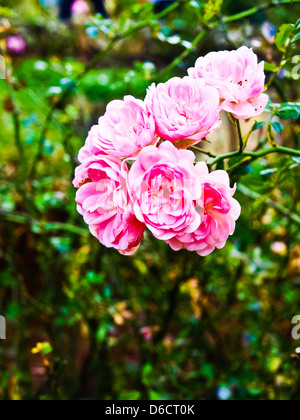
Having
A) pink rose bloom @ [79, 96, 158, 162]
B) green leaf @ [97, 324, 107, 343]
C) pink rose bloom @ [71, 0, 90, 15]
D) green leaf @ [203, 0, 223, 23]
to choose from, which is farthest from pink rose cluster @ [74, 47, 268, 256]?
pink rose bloom @ [71, 0, 90, 15]

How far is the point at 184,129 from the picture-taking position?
0.51 meters

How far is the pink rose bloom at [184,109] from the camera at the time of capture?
0.51 metres

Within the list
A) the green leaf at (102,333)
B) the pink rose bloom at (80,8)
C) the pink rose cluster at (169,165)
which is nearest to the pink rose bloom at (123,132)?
the pink rose cluster at (169,165)

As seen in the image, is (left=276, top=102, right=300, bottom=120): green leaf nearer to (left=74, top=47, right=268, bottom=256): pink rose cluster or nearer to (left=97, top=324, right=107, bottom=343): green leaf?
(left=74, top=47, right=268, bottom=256): pink rose cluster

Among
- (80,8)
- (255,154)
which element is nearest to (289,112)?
(255,154)

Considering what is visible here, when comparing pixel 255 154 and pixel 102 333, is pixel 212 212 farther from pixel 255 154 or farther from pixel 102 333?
pixel 102 333

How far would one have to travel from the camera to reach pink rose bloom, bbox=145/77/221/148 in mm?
514

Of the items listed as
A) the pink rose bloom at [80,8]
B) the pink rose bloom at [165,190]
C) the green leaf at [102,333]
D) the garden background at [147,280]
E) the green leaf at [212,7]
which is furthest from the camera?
the pink rose bloom at [80,8]

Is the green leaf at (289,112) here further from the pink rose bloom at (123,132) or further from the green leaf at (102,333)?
the green leaf at (102,333)

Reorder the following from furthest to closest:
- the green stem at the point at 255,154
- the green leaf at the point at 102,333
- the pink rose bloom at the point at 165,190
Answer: the green leaf at the point at 102,333
the green stem at the point at 255,154
the pink rose bloom at the point at 165,190

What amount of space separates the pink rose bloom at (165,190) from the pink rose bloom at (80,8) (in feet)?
12.4

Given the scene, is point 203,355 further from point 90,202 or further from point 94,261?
point 90,202

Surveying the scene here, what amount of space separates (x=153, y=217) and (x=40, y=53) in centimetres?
323

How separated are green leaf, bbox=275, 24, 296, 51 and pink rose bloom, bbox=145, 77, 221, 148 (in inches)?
8.2
